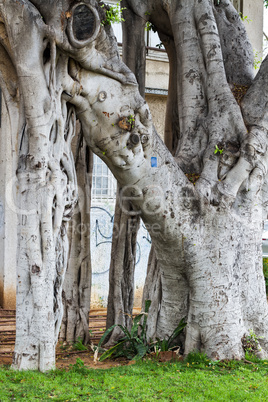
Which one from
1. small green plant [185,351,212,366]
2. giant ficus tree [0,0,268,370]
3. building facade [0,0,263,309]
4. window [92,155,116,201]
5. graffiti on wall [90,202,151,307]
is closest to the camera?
giant ficus tree [0,0,268,370]

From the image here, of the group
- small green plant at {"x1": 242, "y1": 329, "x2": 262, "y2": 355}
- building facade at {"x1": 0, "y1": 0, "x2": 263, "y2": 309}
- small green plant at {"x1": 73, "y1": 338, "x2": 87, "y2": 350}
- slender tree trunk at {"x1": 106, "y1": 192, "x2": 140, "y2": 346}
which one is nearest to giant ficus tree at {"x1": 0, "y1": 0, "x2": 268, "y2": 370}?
small green plant at {"x1": 242, "y1": 329, "x2": 262, "y2": 355}

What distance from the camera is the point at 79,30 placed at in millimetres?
4797

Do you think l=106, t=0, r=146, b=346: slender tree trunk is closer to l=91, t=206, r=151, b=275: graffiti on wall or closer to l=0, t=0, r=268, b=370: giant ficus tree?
l=0, t=0, r=268, b=370: giant ficus tree

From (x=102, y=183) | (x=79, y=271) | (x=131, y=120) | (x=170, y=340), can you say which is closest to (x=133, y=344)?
(x=170, y=340)

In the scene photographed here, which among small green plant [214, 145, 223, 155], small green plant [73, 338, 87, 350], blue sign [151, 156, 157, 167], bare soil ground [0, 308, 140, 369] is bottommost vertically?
bare soil ground [0, 308, 140, 369]

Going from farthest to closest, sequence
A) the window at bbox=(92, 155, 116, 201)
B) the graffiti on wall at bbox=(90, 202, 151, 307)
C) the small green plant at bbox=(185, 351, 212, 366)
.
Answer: the window at bbox=(92, 155, 116, 201) → the graffiti on wall at bbox=(90, 202, 151, 307) → the small green plant at bbox=(185, 351, 212, 366)

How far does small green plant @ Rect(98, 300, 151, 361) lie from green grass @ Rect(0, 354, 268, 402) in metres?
0.61

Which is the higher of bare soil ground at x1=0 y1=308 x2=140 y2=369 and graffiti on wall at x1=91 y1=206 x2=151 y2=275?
graffiti on wall at x1=91 y1=206 x2=151 y2=275

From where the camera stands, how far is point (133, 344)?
20.1 feet

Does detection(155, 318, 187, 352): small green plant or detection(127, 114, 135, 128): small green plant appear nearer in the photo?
detection(127, 114, 135, 128): small green plant

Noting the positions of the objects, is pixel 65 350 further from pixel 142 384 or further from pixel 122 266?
pixel 142 384

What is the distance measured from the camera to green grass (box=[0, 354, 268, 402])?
4.30 m

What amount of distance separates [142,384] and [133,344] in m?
1.49

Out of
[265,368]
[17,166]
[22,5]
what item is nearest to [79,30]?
[22,5]
